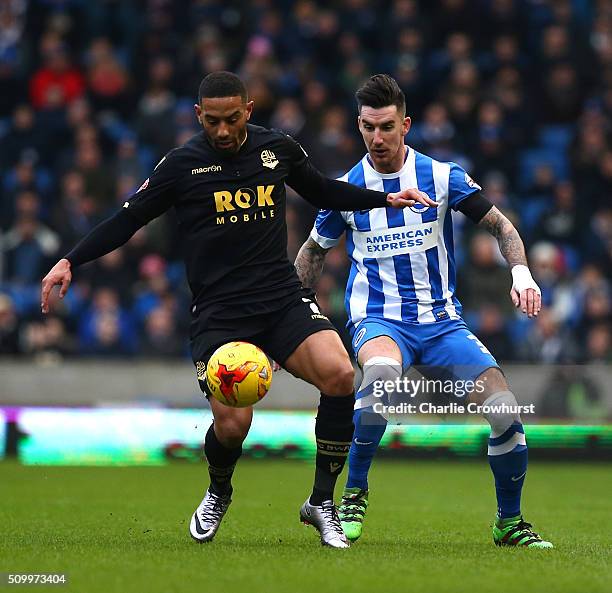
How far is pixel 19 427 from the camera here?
13.0 metres

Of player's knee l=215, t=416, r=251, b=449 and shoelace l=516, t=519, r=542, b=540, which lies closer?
player's knee l=215, t=416, r=251, b=449

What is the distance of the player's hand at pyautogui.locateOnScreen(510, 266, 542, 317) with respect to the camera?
272 inches

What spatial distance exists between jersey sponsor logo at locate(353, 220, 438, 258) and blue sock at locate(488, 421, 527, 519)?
1.21m

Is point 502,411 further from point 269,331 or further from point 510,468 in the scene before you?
point 269,331

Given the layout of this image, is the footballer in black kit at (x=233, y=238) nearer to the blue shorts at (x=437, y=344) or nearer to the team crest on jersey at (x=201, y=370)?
the team crest on jersey at (x=201, y=370)

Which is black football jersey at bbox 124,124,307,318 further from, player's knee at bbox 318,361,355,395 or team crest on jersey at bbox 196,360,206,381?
player's knee at bbox 318,361,355,395

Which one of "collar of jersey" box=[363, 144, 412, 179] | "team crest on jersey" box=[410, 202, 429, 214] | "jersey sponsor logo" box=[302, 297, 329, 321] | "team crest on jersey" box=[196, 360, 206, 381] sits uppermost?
"collar of jersey" box=[363, 144, 412, 179]

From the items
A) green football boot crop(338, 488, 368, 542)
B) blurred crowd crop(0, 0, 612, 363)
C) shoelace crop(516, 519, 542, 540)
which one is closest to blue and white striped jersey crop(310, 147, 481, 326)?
green football boot crop(338, 488, 368, 542)

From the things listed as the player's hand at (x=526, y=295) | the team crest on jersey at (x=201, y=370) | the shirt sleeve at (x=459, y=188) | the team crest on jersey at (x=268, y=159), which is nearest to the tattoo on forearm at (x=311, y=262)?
the shirt sleeve at (x=459, y=188)

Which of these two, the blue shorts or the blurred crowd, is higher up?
the blurred crowd

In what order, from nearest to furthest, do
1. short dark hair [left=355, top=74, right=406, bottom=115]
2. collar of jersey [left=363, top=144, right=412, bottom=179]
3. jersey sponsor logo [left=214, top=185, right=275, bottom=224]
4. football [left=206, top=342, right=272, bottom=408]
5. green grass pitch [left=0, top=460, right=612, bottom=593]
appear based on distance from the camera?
Result: 1. green grass pitch [left=0, top=460, right=612, bottom=593]
2. football [left=206, top=342, right=272, bottom=408]
3. jersey sponsor logo [left=214, top=185, right=275, bottom=224]
4. short dark hair [left=355, top=74, right=406, bottom=115]
5. collar of jersey [left=363, top=144, right=412, bottom=179]

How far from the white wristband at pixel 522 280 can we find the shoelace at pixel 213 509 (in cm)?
197

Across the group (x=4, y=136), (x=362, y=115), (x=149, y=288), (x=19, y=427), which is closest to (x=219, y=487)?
(x=362, y=115)

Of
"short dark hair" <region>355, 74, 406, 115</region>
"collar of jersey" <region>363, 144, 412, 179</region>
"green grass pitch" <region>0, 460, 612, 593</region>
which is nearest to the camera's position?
"green grass pitch" <region>0, 460, 612, 593</region>
